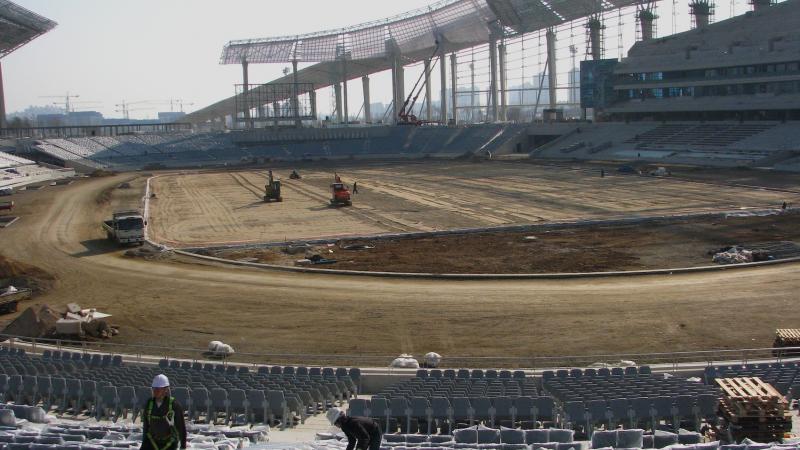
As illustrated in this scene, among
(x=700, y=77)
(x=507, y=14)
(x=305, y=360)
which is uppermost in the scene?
(x=507, y=14)

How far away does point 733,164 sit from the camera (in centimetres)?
7350

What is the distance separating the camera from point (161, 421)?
361 inches

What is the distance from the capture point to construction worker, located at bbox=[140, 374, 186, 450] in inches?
361

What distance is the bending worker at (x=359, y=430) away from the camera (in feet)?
34.1

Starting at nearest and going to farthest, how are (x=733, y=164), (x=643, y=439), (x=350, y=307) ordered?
(x=643, y=439), (x=350, y=307), (x=733, y=164)

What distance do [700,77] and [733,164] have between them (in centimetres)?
2090

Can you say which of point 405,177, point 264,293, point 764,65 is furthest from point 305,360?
point 764,65

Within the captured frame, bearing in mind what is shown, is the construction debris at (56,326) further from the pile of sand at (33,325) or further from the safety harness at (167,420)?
the safety harness at (167,420)

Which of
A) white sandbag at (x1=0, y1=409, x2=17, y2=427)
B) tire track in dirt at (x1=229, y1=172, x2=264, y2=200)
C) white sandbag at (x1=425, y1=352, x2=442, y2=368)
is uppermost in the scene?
white sandbag at (x1=0, y1=409, x2=17, y2=427)

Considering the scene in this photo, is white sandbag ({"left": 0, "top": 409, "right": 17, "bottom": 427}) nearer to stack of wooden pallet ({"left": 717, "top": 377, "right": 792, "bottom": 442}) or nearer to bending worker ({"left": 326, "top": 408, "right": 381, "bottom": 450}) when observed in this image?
bending worker ({"left": 326, "top": 408, "right": 381, "bottom": 450})

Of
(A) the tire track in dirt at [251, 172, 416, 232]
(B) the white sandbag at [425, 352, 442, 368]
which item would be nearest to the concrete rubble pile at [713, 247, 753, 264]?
(A) the tire track in dirt at [251, 172, 416, 232]

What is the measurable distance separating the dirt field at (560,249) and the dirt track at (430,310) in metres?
2.53

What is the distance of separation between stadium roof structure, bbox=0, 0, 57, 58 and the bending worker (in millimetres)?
92862

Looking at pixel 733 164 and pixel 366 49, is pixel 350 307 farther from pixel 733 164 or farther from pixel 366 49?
pixel 366 49
